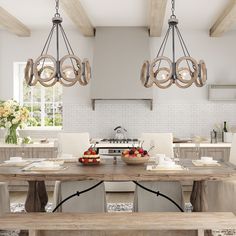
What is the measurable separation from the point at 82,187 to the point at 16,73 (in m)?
3.52

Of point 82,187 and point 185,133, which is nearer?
point 82,187

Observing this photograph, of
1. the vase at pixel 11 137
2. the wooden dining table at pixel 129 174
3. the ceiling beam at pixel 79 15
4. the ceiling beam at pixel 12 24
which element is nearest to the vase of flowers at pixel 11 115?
the vase at pixel 11 137

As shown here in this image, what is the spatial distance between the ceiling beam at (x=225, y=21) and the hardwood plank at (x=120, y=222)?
3187mm

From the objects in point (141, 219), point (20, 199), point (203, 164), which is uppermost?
point (203, 164)

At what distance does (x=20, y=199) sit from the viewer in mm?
6203

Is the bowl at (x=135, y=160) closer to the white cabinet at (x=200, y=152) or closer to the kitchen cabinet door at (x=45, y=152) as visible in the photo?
the white cabinet at (x=200, y=152)

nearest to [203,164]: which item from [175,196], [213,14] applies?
[175,196]

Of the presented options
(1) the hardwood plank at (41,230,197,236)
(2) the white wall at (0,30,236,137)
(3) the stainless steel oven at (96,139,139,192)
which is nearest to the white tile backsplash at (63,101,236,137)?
(2) the white wall at (0,30,236,137)

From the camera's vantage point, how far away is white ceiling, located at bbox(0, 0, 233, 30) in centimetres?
554

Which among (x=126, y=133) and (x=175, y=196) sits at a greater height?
(x=126, y=133)

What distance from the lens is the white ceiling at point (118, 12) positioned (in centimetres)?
554

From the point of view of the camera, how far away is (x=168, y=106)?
721 cm

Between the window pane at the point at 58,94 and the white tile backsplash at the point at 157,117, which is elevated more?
the window pane at the point at 58,94

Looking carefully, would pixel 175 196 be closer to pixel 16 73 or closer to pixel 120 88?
pixel 120 88
